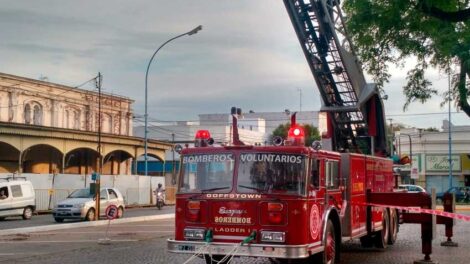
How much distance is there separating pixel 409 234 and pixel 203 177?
12.0 metres

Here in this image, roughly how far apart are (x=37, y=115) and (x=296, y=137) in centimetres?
4597

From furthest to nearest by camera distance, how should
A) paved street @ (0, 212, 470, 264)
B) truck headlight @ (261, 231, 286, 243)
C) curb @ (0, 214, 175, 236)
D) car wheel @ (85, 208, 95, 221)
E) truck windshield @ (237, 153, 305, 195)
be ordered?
car wheel @ (85, 208, 95, 221) → curb @ (0, 214, 175, 236) → paved street @ (0, 212, 470, 264) → truck windshield @ (237, 153, 305, 195) → truck headlight @ (261, 231, 286, 243)

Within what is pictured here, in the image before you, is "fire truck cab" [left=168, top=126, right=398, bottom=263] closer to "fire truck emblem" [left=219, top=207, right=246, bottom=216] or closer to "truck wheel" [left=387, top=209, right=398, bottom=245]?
"fire truck emblem" [left=219, top=207, right=246, bottom=216]

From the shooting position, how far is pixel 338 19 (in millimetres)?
15625

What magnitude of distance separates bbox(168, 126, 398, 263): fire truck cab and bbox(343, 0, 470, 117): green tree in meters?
3.02

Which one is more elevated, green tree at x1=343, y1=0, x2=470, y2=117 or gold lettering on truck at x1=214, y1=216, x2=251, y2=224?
green tree at x1=343, y1=0, x2=470, y2=117

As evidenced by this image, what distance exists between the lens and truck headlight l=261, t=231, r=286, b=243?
987 centimetres

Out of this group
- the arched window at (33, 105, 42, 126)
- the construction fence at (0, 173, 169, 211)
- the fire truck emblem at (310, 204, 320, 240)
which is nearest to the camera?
the fire truck emblem at (310, 204, 320, 240)

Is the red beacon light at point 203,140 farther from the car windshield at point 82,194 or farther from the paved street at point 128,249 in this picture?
the car windshield at point 82,194

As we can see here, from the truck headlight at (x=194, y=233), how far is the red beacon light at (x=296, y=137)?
2075mm

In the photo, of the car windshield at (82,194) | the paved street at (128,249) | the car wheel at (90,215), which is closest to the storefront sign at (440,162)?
the paved street at (128,249)

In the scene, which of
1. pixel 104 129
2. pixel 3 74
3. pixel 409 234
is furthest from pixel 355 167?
pixel 104 129

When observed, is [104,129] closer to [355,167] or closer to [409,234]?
[409,234]

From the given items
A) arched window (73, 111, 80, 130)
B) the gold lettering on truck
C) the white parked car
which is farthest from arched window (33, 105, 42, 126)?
the gold lettering on truck
